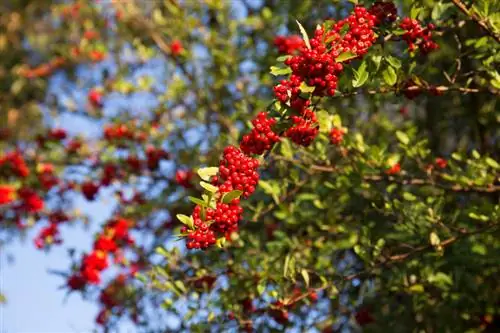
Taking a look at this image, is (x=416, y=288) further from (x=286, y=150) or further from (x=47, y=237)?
(x=47, y=237)

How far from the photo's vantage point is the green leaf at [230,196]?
217 cm

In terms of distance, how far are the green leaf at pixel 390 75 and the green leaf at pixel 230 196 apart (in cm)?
94

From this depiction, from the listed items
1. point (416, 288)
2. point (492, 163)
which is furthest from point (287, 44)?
point (416, 288)

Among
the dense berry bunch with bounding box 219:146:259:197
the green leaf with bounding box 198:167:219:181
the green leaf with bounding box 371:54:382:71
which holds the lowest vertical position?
the dense berry bunch with bounding box 219:146:259:197

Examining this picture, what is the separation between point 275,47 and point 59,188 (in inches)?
126

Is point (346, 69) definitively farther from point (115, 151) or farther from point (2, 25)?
point (2, 25)

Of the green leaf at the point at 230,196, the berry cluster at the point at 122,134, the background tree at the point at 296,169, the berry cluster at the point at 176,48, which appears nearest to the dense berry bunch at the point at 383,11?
the background tree at the point at 296,169

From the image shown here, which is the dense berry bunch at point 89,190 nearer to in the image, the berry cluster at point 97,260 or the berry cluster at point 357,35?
the berry cluster at point 97,260

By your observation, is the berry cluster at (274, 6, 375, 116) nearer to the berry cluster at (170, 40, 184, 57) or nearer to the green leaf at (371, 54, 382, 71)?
the green leaf at (371, 54, 382, 71)

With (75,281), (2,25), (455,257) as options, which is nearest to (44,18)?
(2,25)

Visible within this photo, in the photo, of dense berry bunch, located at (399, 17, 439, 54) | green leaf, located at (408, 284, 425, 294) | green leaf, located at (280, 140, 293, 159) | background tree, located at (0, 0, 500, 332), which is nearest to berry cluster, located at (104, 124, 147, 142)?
background tree, located at (0, 0, 500, 332)

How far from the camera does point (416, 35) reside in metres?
2.82

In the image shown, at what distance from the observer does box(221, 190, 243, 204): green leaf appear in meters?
2.17

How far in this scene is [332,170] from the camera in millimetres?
3822
